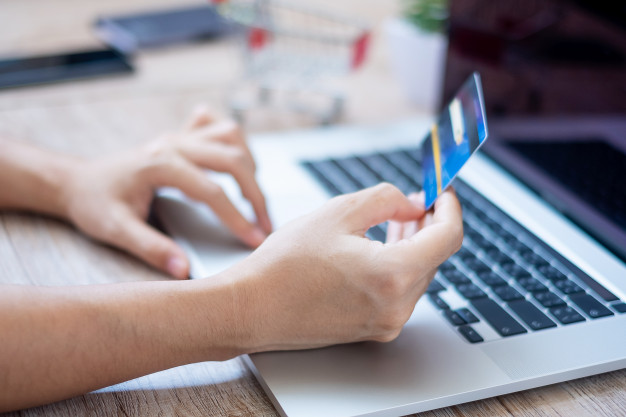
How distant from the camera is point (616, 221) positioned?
749mm

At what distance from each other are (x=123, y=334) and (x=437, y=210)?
0.91ft

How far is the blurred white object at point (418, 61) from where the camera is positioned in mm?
1186

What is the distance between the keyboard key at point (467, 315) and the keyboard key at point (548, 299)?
0.07 metres

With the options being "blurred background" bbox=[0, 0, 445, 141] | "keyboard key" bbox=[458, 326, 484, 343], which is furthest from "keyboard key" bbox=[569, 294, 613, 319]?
"blurred background" bbox=[0, 0, 445, 141]

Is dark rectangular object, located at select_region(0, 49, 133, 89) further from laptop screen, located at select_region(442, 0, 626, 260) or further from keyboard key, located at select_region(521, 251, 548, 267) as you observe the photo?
keyboard key, located at select_region(521, 251, 548, 267)

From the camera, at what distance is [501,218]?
2.64 ft

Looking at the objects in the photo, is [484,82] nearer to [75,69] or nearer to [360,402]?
[360,402]

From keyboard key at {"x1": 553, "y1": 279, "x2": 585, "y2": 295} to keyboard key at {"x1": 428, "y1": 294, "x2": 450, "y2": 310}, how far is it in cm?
11

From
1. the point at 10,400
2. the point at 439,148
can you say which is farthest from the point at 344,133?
the point at 10,400

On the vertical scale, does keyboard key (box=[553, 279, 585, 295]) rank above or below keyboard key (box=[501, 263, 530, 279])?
above

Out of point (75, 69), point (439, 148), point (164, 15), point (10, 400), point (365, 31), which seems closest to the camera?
point (10, 400)

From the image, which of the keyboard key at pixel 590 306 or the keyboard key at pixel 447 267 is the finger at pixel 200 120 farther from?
the keyboard key at pixel 590 306

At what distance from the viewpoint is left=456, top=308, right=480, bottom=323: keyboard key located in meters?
0.62

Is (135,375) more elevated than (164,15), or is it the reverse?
(164,15)
